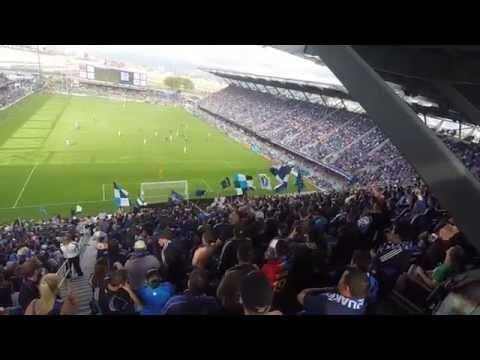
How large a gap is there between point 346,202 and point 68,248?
3.63 meters

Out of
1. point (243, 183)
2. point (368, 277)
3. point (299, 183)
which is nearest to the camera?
point (368, 277)

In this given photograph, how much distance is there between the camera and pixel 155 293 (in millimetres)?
3107

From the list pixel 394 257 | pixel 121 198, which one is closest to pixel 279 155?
pixel 121 198

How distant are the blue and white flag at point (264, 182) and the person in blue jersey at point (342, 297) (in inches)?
145

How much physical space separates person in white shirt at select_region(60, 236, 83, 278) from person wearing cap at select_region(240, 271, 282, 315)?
2.24 meters

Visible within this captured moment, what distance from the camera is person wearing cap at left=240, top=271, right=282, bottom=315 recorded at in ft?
8.35

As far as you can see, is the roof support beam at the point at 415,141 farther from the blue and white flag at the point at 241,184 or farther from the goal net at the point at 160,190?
the goal net at the point at 160,190

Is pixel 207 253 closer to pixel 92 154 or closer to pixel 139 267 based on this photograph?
pixel 139 267

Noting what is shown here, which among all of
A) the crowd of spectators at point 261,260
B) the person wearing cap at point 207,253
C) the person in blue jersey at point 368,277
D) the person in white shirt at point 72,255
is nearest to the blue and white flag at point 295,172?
the crowd of spectators at point 261,260

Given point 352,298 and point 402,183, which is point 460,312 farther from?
point 402,183

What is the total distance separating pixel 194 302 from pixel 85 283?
1.83 meters

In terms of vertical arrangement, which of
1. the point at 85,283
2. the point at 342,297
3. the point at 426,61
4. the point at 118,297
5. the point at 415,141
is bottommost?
the point at 85,283

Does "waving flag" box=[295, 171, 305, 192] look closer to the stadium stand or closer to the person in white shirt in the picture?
the stadium stand
